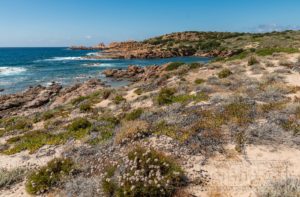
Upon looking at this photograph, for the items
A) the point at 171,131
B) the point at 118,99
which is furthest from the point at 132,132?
the point at 118,99

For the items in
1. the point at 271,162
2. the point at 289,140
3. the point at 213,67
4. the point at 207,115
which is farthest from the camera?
the point at 213,67

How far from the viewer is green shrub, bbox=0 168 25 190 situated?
32.9ft

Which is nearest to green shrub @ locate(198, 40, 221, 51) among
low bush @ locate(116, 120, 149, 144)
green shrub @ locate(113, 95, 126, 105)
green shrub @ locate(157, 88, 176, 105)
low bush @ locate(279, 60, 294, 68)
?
low bush @ locate(279, 60, 294, 68)

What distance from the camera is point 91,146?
1309cm

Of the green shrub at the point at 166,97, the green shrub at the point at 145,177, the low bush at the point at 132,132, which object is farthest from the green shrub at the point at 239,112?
the green shrub at the point at 145,177

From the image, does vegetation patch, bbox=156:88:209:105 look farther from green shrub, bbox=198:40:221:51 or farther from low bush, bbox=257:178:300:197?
green shrub, bbox=198:40:221:51

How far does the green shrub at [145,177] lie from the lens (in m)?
7.86

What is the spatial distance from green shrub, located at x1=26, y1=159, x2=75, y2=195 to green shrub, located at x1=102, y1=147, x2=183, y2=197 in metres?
1.89

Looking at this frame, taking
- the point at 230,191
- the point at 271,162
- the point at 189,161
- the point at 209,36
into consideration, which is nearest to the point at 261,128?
the point at 271,162

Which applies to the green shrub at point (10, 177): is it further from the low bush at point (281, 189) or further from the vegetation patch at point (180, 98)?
the vegetation patch at point (180, 98)

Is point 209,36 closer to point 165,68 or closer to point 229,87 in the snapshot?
point 165,68

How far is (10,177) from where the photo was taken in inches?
406

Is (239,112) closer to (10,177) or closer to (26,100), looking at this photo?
(10,177)

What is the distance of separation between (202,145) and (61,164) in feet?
17.9
